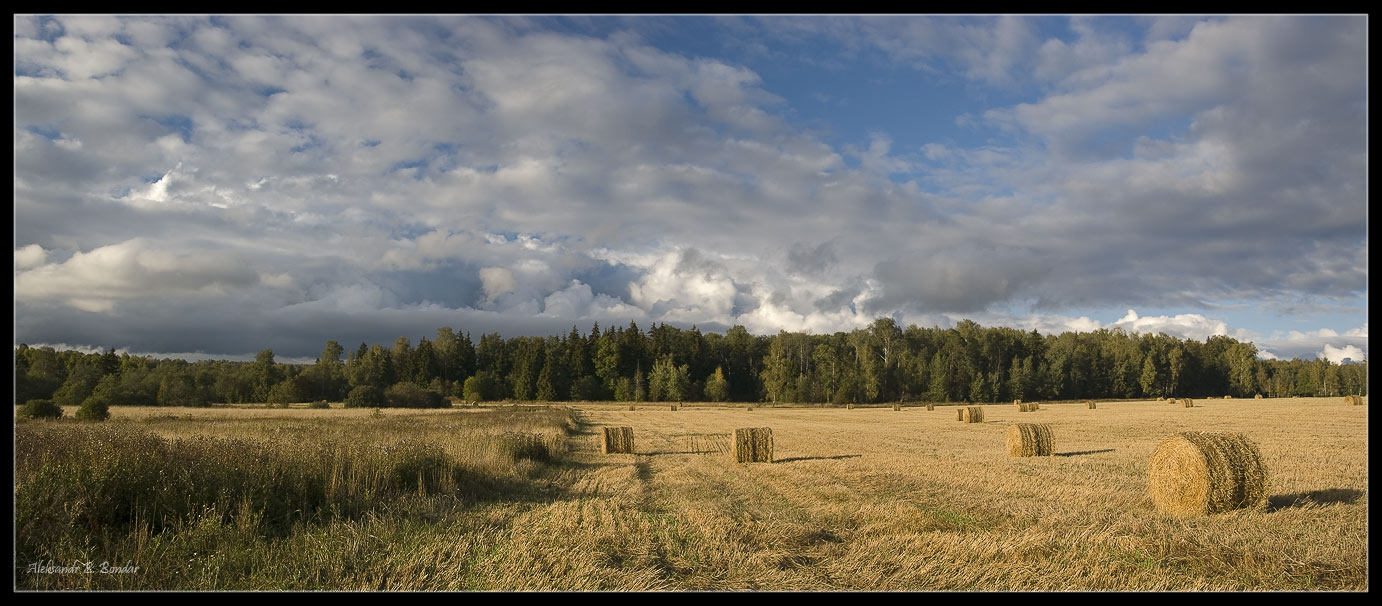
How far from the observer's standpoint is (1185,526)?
32.2ft

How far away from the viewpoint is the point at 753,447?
1933cm

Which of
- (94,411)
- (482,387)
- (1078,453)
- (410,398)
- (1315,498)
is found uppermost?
(1315,498)

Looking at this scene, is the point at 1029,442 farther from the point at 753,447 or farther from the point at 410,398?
the point at 410,398

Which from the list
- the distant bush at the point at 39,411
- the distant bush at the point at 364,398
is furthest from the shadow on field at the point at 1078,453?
the distant bush at the point at 364,398

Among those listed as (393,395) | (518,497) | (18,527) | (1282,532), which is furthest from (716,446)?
(393,395)

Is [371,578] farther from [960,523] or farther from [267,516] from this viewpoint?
[960,523]

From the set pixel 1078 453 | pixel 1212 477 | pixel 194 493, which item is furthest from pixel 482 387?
pixel 1212 477

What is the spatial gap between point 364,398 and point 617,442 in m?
52.6

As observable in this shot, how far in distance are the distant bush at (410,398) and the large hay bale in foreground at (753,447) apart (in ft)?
188

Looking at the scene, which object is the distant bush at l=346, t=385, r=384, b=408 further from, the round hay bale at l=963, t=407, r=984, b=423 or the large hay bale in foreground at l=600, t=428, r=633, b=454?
the round hay bale at l=963, t=407, r=984, b=423

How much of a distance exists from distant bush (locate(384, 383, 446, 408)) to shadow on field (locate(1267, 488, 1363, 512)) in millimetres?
68332

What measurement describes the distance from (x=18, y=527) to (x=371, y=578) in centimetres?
384

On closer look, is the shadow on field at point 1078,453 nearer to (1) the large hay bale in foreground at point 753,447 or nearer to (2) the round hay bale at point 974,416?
(1) the large hay bale in foreground at point 753,447

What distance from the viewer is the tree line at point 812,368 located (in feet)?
322
